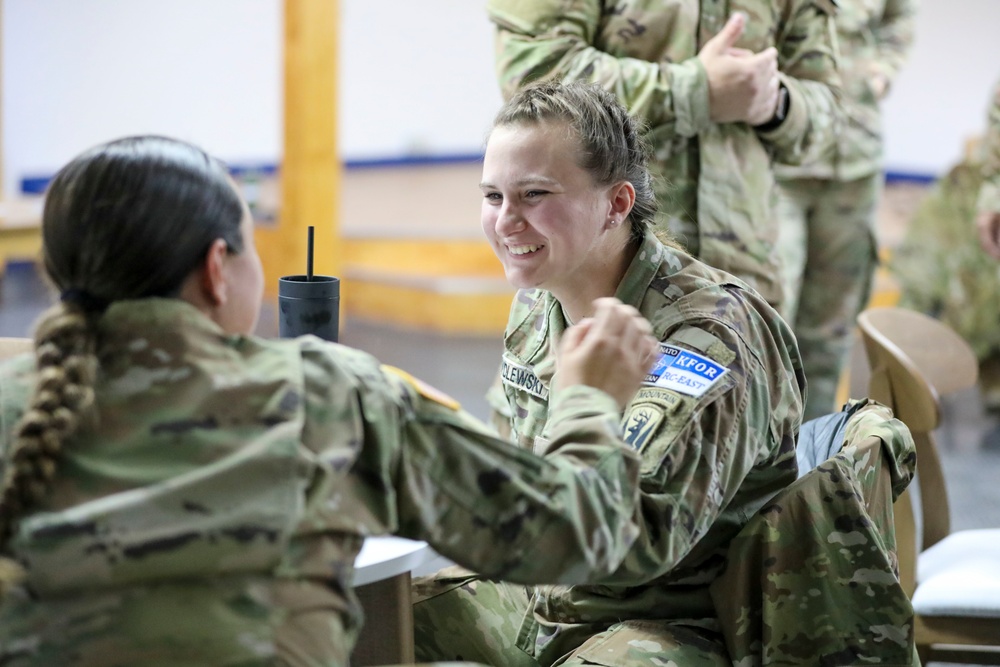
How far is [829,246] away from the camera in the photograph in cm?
309

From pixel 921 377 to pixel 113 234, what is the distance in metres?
1.56

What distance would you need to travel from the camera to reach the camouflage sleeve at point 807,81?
235 cm

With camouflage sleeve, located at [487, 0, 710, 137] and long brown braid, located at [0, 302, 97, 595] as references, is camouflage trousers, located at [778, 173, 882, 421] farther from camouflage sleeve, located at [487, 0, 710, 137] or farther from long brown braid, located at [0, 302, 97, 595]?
long brown braid, located at [0, 302, 97, 595]

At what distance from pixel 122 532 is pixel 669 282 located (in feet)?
2.96

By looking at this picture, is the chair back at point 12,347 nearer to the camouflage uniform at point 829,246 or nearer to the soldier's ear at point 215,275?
the soldier's ear at point 215,275

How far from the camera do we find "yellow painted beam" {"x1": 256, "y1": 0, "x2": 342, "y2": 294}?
5.84 m

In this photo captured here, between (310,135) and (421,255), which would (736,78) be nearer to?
(310,135)

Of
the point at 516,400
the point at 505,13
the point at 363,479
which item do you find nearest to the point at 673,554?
the point at 363,479

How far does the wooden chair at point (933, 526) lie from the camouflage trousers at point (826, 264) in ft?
2.25

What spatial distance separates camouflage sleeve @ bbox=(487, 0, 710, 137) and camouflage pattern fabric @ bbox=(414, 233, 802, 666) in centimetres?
62

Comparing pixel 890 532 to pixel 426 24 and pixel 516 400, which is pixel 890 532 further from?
pixel 426 24

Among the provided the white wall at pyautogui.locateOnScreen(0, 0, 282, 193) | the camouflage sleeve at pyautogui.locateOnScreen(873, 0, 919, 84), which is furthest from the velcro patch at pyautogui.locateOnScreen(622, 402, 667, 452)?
the white wall at pyautogui.locateOnScreen(0, 0, 282, 193)

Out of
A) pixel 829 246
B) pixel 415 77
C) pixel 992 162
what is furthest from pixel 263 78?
pixel 992 162

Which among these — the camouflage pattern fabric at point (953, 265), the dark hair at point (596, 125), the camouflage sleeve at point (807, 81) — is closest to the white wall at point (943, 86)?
the camouflage pattern fabric at point (953, 265)
